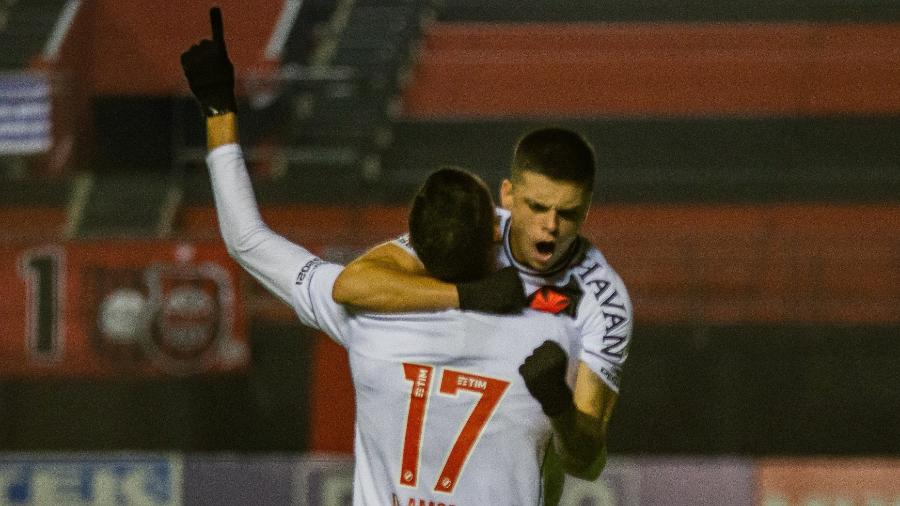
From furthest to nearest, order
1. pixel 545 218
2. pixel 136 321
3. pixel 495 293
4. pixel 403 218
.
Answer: pixel 403 218, pixel 136 321, pixel 545 218, pixel 495 293

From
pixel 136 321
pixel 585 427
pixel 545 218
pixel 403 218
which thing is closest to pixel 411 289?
pixel 545 218

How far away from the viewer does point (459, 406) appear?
7.29ft

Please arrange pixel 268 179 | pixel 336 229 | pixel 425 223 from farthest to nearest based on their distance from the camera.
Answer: pixel 268 179
pixel 336 229
pixel 425 223

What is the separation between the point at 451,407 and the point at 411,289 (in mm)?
199

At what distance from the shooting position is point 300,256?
2447mm

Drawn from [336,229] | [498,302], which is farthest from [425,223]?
[336,229]

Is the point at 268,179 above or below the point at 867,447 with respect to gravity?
above

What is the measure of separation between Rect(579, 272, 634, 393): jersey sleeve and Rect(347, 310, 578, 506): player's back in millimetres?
58

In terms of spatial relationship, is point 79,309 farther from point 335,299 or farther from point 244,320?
point 335,299

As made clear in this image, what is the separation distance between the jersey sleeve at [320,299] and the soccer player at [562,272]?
2.2 inches

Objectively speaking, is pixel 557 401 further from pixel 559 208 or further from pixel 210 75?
pixel 210 75

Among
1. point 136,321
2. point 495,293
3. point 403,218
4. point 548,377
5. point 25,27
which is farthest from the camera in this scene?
point 25,27

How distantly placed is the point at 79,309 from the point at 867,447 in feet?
12.0

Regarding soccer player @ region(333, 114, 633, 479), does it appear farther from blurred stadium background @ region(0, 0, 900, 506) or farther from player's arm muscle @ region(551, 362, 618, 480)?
blurred stadium background @ region(0, 0, 900, 506)
